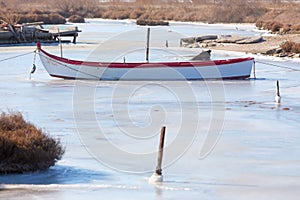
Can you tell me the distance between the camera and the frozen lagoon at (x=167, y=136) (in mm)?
10352

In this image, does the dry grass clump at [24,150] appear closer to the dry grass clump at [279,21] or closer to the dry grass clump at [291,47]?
the dry grass clump at [291,47]

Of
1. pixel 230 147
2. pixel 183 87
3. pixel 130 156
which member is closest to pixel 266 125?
pixel 230 147

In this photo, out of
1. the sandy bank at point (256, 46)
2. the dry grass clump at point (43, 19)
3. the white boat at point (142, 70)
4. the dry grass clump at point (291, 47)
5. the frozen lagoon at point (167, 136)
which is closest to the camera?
the frozen lagoon at point (167, 136)

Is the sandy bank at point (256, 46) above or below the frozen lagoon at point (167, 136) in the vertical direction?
below

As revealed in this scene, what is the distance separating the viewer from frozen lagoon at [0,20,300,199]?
10.4m

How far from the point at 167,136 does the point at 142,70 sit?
12067 mm

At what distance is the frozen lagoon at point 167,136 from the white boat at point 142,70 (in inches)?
26.4

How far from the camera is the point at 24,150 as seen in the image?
411 inches

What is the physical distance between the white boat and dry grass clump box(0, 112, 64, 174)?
15.9 m

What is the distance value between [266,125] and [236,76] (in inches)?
459

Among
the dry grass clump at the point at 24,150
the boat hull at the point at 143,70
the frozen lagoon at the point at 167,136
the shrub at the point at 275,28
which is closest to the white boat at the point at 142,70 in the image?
the boat hull at the point at 143,70

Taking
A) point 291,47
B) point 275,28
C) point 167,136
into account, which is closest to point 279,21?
point 275,28

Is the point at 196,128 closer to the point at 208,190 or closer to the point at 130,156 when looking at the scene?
the point at 130,156

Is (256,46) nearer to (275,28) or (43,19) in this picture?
(275,28)
